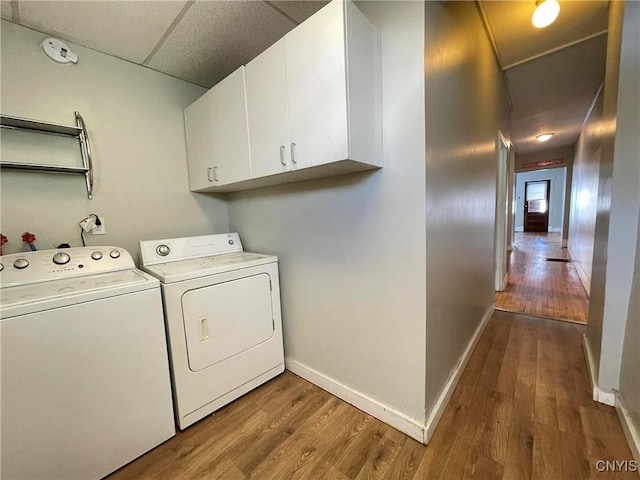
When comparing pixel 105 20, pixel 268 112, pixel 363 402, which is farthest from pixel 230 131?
pixel 363 402

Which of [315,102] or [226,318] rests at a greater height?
[315,102]

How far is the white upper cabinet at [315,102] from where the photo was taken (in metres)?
1.08

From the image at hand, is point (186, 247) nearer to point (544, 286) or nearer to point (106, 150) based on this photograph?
point (106, 150)

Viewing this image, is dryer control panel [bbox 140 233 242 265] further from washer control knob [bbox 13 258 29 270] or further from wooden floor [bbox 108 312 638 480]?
wooden floor [bbox 108 312 638 480]

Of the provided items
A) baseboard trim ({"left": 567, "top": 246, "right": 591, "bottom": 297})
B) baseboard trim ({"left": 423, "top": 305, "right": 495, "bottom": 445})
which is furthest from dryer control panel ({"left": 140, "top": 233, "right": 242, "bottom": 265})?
baseboard trim ({"left": 567, "top": 246, "right": 591, "bottom": 297})

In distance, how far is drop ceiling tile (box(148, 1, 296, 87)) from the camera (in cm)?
141

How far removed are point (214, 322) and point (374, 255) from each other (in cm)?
100

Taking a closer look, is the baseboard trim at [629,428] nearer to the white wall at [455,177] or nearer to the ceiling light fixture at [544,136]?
the white wall at [455,177]

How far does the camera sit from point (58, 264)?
1.37m

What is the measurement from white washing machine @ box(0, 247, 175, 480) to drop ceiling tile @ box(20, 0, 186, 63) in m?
1.27

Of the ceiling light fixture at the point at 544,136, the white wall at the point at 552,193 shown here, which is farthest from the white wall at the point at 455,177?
the white wall at the point at 552,193

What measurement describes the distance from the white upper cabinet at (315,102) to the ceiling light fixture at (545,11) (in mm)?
1254

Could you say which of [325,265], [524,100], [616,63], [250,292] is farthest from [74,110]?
[524,100]

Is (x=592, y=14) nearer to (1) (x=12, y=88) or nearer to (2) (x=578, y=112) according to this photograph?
(2) (x=578, y=112)
